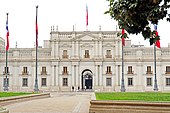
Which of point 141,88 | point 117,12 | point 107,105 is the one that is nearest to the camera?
point 117,12

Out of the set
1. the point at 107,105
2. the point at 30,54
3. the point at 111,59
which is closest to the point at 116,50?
the point at 111,59

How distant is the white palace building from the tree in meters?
53.1

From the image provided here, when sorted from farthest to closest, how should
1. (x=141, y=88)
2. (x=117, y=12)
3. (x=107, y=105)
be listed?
(x=141, y=88) < (x=107, y=105) < (x=117, y=12)

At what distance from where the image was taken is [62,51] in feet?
214

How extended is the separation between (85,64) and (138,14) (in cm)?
5502

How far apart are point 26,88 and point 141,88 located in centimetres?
2249

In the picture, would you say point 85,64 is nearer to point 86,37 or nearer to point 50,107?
point 86,37

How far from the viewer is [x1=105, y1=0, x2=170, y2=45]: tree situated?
9.70 meters

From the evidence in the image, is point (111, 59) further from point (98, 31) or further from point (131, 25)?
point (131, 25)

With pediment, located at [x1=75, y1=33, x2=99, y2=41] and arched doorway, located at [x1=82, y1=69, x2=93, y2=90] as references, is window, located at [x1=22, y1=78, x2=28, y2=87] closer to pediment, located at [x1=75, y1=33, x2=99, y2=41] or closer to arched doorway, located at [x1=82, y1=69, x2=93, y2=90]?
arched doorway, located at [x1=82, y1=69, x2=93, y2=90]

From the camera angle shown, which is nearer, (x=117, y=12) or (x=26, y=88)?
(x=117, y=12)

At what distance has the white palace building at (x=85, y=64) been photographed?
63.6 metres

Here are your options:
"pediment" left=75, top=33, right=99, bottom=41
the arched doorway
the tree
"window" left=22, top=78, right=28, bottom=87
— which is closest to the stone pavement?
the tree

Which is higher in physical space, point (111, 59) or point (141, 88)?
point (111, 59)
